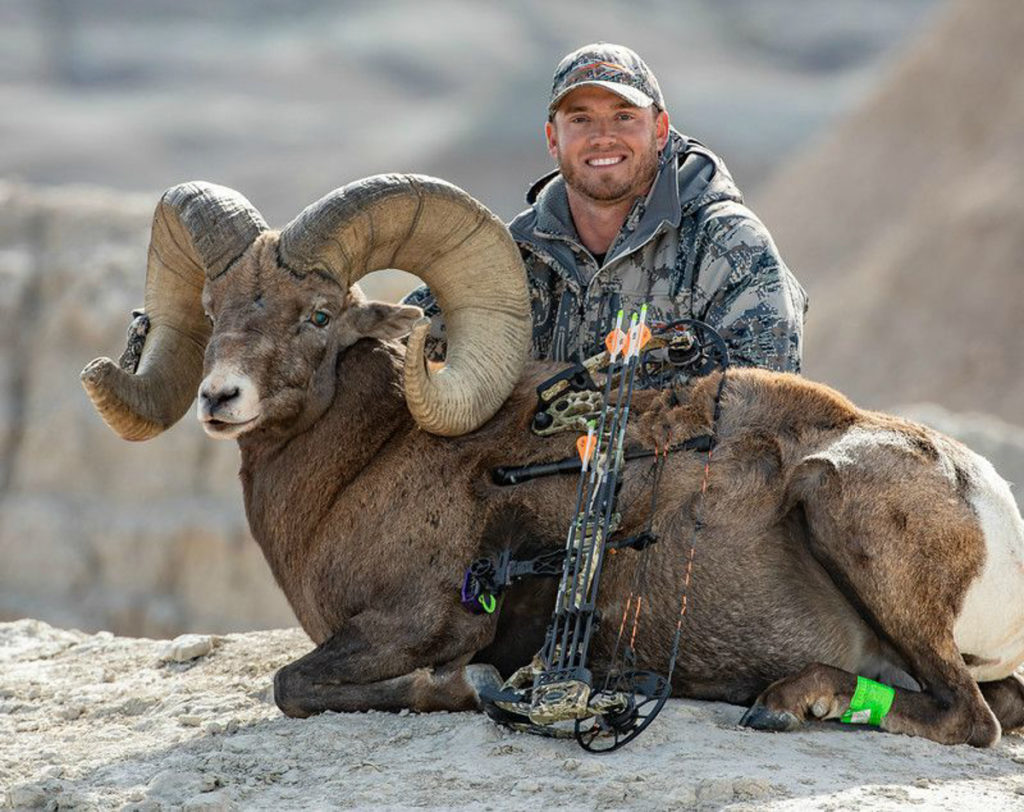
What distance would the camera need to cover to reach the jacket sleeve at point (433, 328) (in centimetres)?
921

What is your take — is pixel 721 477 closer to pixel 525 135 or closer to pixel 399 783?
pixel 399 783

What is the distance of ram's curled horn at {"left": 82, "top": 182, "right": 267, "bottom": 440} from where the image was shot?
27.9 feet

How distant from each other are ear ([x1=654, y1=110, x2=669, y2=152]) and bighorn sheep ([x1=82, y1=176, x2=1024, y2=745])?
147 centimetres

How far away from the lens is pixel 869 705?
736 cm

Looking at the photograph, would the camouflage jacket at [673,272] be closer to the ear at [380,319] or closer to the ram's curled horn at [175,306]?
the ear at [380,319]

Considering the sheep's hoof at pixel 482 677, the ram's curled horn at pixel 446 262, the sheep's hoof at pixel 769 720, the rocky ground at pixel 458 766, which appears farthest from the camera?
the ram's curled horn at pixel 446 262

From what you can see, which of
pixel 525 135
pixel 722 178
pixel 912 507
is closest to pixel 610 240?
pixel 722 178

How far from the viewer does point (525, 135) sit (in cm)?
6800

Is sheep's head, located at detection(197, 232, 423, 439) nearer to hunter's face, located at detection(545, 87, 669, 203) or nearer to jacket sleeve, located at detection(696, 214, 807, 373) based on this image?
hunter's face, located at detection(545, 87, 669, 203)

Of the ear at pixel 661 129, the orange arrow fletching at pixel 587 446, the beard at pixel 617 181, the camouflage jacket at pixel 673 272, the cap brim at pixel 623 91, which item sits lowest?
the orange arrow fletching at pixel 587 446

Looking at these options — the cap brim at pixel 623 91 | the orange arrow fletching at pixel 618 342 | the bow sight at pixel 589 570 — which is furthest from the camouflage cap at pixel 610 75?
the orange arrow fletching at pixel 618 342

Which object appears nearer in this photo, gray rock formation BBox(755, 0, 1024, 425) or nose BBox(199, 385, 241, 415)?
nose BBox(199, 385, 241, 415)

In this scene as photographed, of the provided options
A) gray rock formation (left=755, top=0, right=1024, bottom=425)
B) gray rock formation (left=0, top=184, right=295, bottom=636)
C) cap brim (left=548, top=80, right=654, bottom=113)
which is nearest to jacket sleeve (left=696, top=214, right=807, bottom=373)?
cap brim (left=548, top=80, right=654, bottom=113)

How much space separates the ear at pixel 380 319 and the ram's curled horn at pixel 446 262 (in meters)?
0.17
